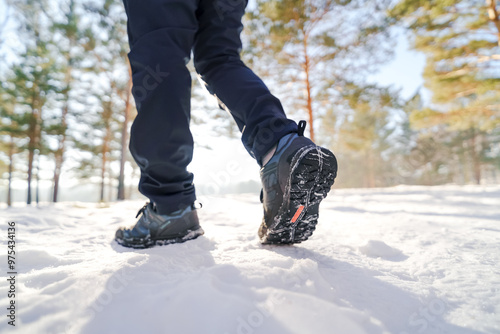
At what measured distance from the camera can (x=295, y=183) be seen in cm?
67

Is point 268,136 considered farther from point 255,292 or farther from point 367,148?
point 367,148

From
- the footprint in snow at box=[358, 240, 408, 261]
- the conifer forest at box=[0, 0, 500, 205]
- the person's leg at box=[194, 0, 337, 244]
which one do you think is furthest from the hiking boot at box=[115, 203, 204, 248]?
the conifer forest at box=[0, 0, 500, 205]

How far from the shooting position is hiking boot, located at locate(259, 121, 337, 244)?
67cm

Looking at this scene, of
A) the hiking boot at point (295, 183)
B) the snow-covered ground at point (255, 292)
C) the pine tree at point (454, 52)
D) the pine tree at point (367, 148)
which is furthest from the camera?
the pine tree at point (367, 148)

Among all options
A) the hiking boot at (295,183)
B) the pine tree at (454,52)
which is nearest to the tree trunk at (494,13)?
the pine tree at (454,52)

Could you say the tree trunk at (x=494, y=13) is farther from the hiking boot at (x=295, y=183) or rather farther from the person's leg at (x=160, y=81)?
the person's leg at (x=160, y=81)

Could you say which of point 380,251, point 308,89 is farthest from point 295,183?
point 308,89

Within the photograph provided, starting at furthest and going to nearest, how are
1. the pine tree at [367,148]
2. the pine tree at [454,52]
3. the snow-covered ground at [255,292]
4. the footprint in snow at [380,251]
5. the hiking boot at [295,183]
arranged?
the pine tree at [367,148]
the pine tree at [454,52]
the footprint in snow at [380,251]
the hiking boot at [295,183]
the snow-covered ground at [255,292]

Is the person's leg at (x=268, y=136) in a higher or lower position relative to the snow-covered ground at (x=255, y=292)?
higher

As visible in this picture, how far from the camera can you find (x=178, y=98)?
2.50 feet

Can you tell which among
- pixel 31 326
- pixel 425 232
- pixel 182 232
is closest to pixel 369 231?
pixel 425 232

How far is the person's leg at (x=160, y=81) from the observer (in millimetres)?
729

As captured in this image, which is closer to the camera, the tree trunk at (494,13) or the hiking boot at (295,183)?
the hiking boot at (295,183)

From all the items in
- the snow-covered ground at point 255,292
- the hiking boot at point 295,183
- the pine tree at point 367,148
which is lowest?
the snow-covered ground at point 255,292
